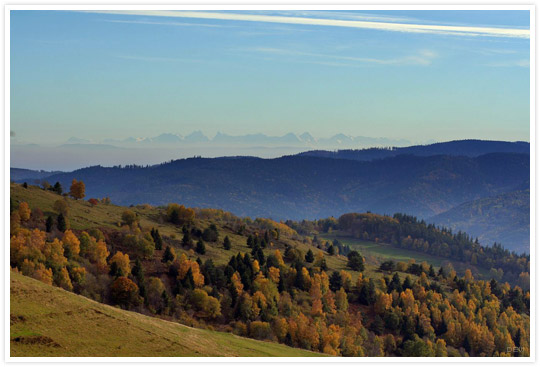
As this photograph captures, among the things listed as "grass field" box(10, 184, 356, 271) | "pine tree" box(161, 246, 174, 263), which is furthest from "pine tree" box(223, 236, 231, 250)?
"pine tree" box(161, 246, 174, 263)

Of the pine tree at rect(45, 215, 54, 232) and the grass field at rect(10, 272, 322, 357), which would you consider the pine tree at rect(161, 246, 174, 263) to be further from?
the grass field at rect(10, 272, 322, 357)

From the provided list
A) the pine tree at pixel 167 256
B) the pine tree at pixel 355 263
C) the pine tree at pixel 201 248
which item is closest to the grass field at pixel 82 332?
the pine tree at pixel 167 256

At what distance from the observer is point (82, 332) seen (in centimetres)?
4744

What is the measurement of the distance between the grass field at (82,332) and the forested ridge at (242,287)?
27.7 m

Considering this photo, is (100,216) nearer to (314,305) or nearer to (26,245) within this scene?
(26,245)

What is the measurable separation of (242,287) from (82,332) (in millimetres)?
60624

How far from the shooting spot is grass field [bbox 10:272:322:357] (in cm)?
4478

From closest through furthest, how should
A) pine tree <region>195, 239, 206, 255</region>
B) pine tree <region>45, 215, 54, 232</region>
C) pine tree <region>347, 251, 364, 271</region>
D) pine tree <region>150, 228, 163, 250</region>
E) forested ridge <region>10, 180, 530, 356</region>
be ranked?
forested ridge <region>10, 180, 530, 356</region>, pine tree <region>45, 215, 54, 232</region>, pine tree <region>150, 228, 163, 250</region>, pine tree <region>195, 239, 206, 255</region>, pine tree <region>347, 251, 364, 271</region>

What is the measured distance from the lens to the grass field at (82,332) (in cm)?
4478

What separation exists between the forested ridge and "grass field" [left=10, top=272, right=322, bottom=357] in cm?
2771

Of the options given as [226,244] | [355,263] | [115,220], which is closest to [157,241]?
[115,220]

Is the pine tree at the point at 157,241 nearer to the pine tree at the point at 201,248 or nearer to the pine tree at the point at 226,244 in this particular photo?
the pine tree at the point at 201,248

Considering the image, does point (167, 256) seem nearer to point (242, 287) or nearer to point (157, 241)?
point (157, 241)
